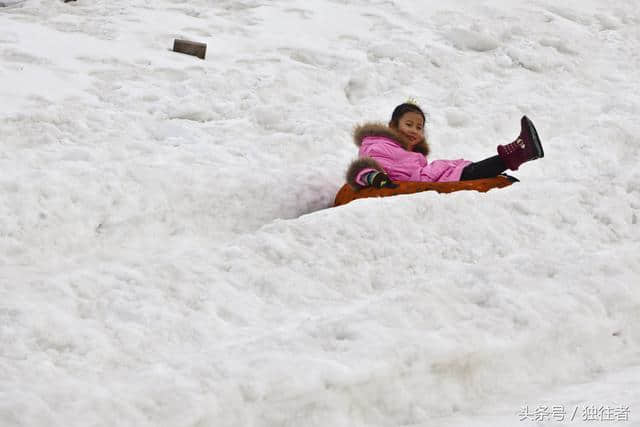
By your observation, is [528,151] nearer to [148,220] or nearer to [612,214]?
[612,214]

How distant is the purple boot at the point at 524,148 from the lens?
13.7ft

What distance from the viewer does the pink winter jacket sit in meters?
4.32

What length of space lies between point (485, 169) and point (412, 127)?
0.81m

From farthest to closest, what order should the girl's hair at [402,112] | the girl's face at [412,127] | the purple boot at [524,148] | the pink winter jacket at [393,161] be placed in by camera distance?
1. the girl's hair at [402,112]
2. the girl's face at [412,127]
3. the pink winter jacket at [393,161]
4. the purple boot at [524,148]

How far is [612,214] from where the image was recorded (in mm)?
4125

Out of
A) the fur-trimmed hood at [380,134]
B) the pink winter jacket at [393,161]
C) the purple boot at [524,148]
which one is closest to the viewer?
the purple boot at [524,148]

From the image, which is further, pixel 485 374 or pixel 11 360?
pixel 485 374

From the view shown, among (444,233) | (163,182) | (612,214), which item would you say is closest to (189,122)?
(163,182)

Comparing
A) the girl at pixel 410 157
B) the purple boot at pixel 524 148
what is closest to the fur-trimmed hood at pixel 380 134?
the girl at pixel 410 157

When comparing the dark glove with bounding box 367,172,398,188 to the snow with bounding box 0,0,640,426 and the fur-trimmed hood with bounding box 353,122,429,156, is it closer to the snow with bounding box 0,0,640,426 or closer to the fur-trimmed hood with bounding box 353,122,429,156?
the snow with bounding box 0,0,640,426

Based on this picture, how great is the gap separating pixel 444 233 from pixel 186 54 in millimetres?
3396

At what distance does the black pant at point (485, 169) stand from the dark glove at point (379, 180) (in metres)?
0.47

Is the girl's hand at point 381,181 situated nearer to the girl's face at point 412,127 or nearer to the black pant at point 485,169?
the black pant at point 485,169

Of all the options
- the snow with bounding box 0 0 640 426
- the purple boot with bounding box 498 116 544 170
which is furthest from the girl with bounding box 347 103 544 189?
the snow with bounding box 0 0 640 426
